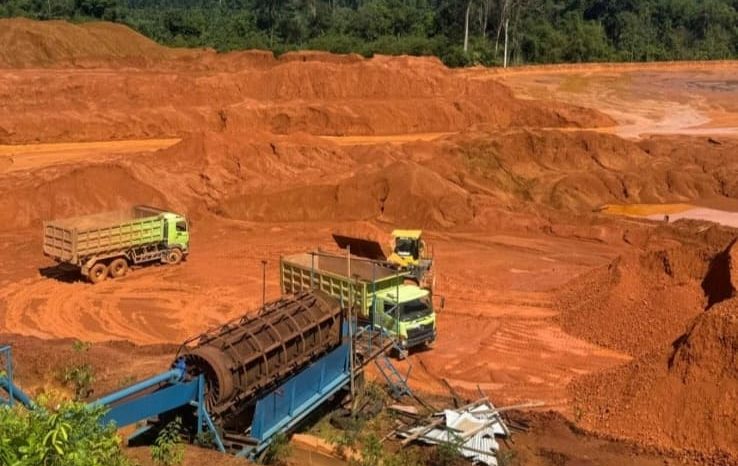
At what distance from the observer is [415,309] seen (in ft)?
67.3

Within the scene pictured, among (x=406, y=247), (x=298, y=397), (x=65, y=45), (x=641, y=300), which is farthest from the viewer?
(x=65, y=45)

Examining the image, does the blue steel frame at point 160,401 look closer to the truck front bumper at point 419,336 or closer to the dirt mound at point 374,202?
the truck front bumper at point 419,336

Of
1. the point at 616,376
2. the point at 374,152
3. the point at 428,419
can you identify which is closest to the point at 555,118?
the point at 374,152

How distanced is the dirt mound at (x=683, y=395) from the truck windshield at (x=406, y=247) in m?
8.13

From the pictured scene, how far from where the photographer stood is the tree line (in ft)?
270

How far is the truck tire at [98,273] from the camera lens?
Result: 26.8 meters

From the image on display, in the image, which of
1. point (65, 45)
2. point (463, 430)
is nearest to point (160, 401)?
point (463, 430)

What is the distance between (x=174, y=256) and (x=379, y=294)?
11.2 meters

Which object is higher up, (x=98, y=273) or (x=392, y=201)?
(x=392, y=201)

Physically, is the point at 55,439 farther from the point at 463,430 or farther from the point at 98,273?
the point at 98,273

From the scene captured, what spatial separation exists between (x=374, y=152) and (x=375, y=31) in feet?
163

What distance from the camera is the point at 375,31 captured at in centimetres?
8969

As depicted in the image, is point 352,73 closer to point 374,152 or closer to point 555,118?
point 555,118

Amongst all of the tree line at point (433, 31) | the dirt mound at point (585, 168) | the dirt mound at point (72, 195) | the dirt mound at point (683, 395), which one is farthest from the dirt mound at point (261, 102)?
the dirt mound at point (683, 395)
